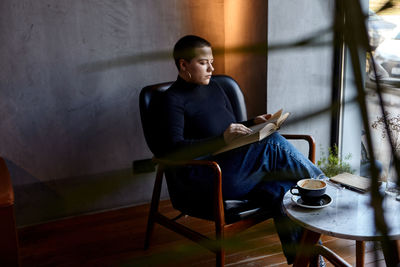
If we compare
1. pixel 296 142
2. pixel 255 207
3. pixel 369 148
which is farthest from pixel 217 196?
pixel 369 148

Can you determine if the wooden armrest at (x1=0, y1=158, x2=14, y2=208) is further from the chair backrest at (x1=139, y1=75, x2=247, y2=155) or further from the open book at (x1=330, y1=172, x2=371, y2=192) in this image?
the open book at (x1=330, y1=172, x2=371, y2=192)

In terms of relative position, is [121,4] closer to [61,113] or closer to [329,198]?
[61,113]

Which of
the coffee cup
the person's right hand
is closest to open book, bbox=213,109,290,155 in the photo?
the person's right hand

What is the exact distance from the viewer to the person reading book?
1.81 meters

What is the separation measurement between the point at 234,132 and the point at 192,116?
0.34m

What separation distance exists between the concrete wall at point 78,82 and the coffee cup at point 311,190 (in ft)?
3.36

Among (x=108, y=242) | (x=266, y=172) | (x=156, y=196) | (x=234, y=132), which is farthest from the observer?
(x=108, y=242)

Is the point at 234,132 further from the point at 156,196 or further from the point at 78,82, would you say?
the point at 78,82

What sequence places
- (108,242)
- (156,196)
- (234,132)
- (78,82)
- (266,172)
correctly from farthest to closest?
(78,82)
(108,242)
(156,196)
(266,172)
(234,132)

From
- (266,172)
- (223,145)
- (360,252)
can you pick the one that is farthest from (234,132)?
(360,252)

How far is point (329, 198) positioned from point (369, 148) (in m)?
1.52

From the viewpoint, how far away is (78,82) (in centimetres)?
247

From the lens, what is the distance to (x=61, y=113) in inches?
97.4

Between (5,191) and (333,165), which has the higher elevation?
(5,191)
